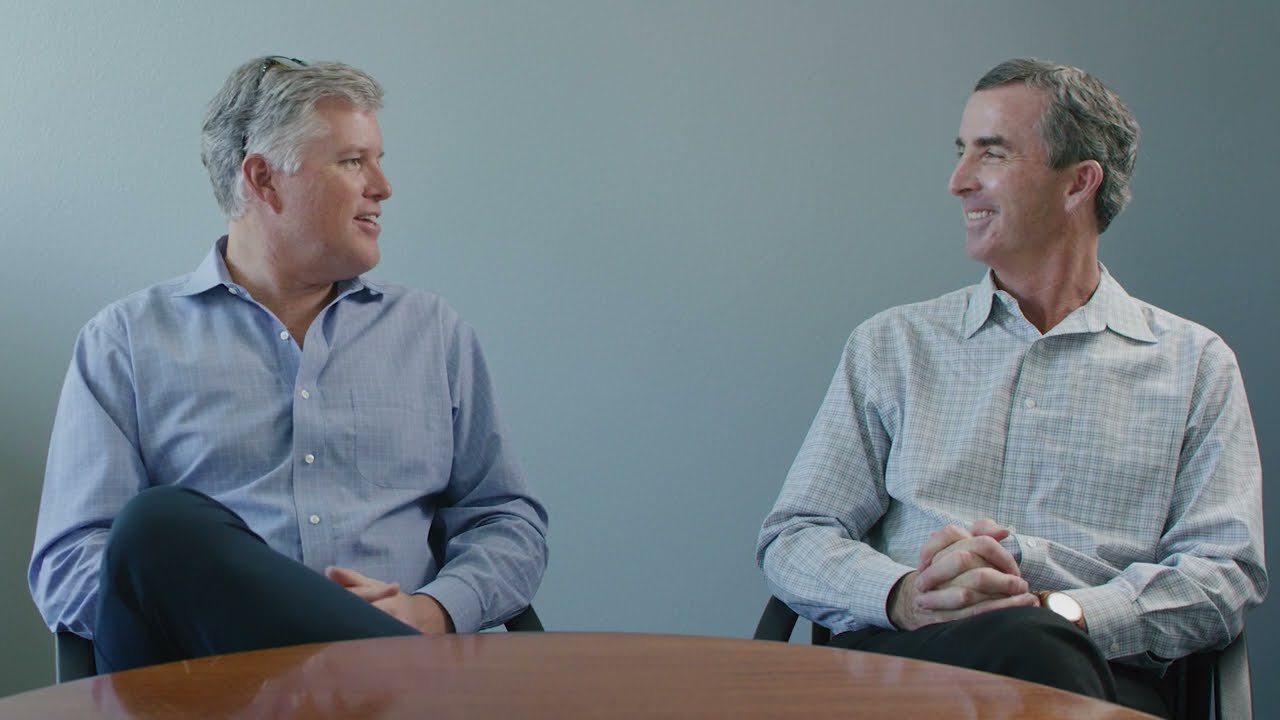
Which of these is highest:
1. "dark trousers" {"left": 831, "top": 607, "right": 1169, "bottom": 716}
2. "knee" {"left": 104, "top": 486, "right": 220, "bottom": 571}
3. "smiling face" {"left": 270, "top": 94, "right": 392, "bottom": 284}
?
"smiling face" {"left": 270, "top": 94, "right": 392, "bottom": 284}

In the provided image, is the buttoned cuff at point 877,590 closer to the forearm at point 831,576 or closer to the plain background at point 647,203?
the forearm at point 831,576

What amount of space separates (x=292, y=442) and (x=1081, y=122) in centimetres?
141

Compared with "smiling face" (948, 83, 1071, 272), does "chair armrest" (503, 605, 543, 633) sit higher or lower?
lower

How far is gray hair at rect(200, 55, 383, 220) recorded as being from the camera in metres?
2.04

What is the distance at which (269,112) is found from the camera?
2043 mm

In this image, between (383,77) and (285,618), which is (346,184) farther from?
(285,618)

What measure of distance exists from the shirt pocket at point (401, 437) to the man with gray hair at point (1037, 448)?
557 mm

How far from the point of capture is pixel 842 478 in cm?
206

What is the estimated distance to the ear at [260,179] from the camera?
6.77 ft

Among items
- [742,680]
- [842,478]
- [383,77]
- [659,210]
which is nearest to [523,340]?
[659,210]

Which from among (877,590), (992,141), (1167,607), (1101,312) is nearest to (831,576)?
(877,590)

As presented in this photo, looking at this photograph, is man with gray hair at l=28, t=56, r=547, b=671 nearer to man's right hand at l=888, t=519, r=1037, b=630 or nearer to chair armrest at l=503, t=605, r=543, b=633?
chair armrest at l=503, t=605, r=543, b=633

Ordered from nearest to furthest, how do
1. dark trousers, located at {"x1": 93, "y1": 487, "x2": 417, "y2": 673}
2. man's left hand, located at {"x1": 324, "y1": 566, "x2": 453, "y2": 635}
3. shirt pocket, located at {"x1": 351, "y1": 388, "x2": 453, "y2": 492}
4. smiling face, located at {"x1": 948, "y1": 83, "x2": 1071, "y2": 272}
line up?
dark trousers, located at {"x1": 93, "y1": 487, "x2": 417, "y2": 673} < man's left hand, located at {"x1": 324, "y1": 566, "x2": 453, "y2": 635} < shirt pocket, located at {"x1": 351, "y1": 388, "x2": 453, "y2": 492} < smiling face, located at {"x1": 948, "y1": 83, "x2": 1071, "y2": 272}

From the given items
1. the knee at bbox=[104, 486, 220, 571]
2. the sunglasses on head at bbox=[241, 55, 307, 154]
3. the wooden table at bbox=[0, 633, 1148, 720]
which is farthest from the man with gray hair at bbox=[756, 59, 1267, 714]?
the sunglasses on head at bbox=[241, 55, 307, 154]
